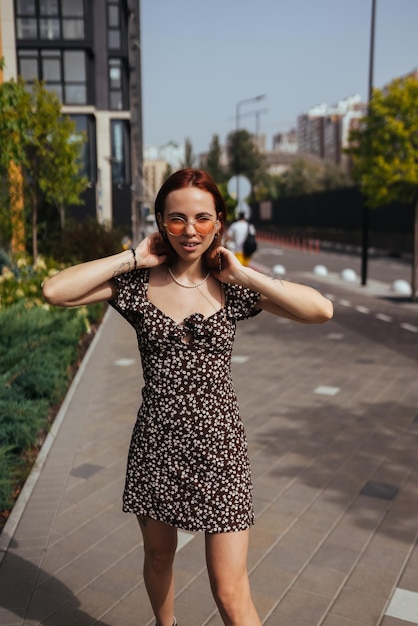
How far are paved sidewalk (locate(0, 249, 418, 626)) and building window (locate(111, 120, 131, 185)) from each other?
33053 millimetres

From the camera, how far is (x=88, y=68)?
3234 centimetres

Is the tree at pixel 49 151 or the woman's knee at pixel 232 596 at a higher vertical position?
the tree at pixel 49 151

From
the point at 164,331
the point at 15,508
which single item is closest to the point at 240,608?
the point at 164,331

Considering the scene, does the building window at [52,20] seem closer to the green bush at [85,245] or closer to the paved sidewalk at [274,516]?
the green bush at [85,245]

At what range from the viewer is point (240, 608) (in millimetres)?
2381

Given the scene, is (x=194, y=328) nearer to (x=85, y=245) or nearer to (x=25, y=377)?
(x=25, y=377)

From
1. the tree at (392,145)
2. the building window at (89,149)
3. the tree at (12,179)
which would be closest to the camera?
the tree at (12,179)

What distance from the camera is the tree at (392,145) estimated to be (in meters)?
14.8

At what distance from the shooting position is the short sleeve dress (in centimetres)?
239

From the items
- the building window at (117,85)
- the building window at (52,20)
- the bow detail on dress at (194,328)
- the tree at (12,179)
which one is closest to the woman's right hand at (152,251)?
the bow detail on dress at (194,328)

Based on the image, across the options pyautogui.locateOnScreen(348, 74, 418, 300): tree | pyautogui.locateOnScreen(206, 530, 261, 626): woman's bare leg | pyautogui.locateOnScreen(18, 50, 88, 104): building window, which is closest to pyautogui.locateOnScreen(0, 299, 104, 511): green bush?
pyautogui.locateOnScreen(206, 530, 261, 626): woman's bare leg

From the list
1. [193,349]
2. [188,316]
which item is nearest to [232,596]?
[193,349]

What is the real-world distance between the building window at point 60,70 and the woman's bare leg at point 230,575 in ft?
105

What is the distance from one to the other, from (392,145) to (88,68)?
21407 millimetres
